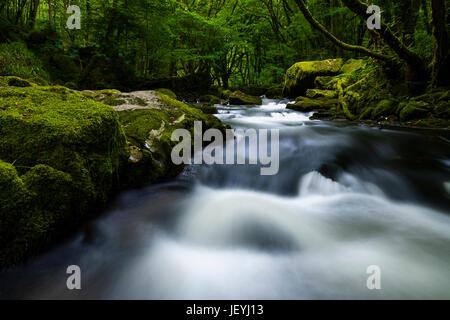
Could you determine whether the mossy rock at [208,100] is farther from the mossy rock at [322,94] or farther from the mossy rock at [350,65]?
the mossy rock at [350,65]

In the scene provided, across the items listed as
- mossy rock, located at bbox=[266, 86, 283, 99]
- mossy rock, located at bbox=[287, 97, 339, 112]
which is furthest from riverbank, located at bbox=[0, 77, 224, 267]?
mossy rock, located at bbox=[266, 86, 283, 99]

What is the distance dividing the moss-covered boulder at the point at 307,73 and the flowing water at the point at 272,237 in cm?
820

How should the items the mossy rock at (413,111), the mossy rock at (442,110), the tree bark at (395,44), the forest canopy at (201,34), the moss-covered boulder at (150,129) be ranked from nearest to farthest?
the moss-covered boulder at (150,129), the tree bark at (395,44), the mossy rock at (442,110), the mossy rock at (413,111), the forest canopy at (201,34)

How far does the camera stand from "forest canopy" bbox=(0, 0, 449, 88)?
5625mm

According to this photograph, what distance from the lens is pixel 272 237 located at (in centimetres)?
220

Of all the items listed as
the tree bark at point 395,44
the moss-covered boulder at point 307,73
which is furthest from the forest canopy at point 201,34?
the moss-covered boulder at point 307,73

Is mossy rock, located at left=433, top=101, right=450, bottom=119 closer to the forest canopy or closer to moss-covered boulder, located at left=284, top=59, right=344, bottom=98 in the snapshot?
the forest canopy

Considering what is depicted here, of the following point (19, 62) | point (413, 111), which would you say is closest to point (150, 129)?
point (413, 111)

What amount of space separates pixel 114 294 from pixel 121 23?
448 inches

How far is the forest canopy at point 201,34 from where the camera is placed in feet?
18.5

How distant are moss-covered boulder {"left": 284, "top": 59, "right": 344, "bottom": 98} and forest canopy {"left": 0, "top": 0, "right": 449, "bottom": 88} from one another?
1334mm

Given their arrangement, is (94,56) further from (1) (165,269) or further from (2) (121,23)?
(1) (165,269)

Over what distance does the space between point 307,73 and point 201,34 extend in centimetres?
640
